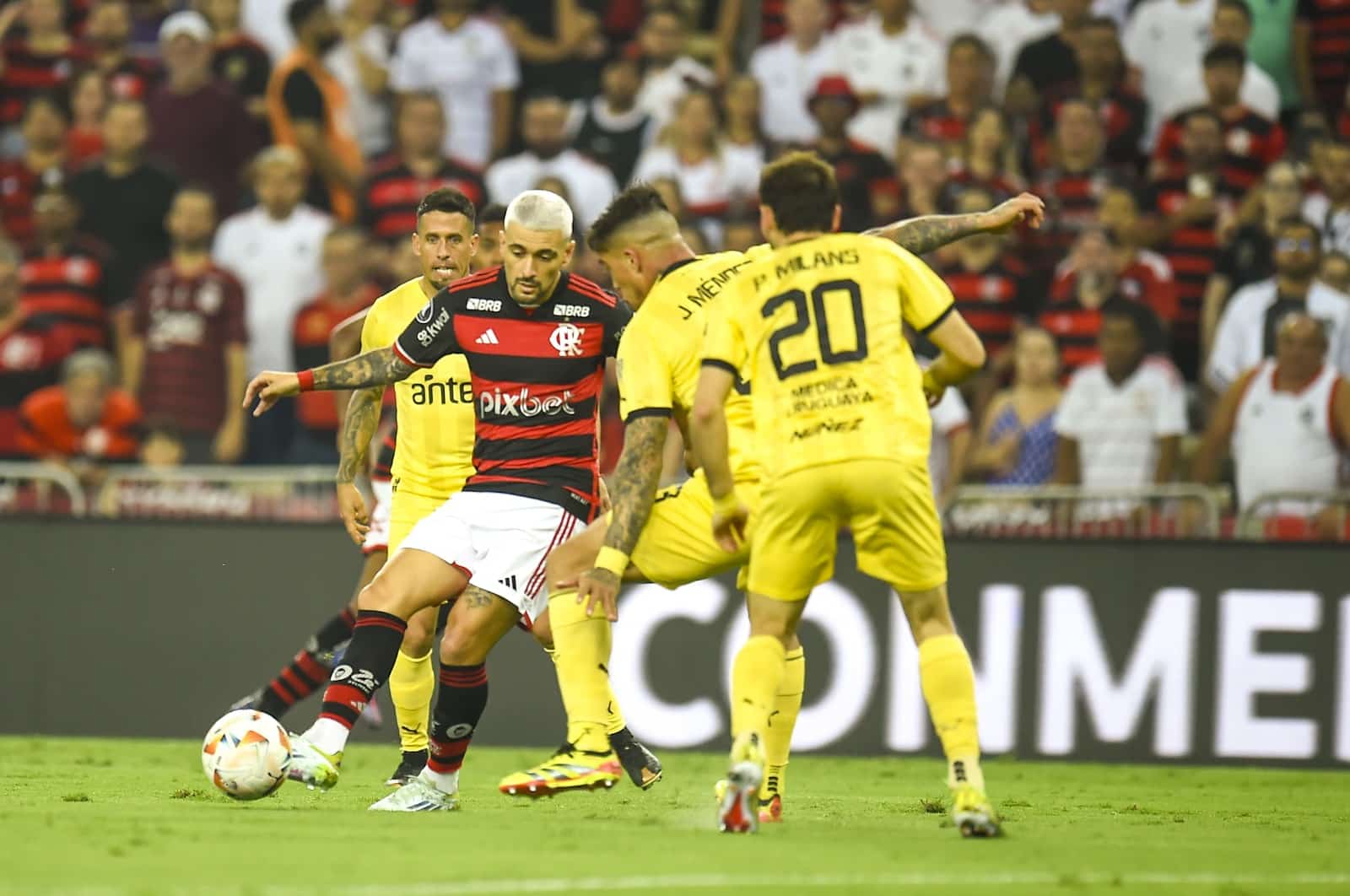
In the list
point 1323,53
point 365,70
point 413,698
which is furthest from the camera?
point 365,70

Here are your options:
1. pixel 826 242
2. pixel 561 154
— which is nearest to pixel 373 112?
pixel 561 154

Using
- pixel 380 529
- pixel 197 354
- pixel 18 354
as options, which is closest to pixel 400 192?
pixel 197 354

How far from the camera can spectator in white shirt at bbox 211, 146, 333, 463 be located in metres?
14.6

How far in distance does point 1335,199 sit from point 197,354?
772 cm

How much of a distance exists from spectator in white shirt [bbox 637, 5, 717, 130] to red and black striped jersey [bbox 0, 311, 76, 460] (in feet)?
15.1

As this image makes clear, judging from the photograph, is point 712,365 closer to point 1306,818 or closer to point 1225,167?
point 1306,818

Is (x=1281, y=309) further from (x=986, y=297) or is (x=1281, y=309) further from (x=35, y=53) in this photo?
(x=35, y=53)

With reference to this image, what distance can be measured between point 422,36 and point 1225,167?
19.8ft

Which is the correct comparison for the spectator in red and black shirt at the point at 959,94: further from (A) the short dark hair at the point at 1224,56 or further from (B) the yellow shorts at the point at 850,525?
(B) the yellow shorts at the point at 850,525

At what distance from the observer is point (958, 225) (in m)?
7.49

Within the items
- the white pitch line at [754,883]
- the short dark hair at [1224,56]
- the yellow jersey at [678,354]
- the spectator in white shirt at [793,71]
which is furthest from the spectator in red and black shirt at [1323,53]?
the white pitch line at [754,883]

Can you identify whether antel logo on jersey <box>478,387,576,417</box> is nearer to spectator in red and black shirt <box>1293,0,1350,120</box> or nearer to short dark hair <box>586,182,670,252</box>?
short dark hair <box>586,182,670,252</box>

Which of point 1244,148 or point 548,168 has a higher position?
point 1244,148

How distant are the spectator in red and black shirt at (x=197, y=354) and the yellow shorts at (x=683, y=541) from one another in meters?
7.35
